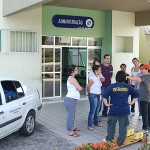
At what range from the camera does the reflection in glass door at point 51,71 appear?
12.7 metres

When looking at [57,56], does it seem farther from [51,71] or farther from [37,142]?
[37,142]

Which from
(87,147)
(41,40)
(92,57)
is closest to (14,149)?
(87,147)

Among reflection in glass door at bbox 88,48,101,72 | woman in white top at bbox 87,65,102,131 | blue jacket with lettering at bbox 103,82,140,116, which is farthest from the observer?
reflection in glass door at bbox 88,48,101,72

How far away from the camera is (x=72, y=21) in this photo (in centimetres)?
1280

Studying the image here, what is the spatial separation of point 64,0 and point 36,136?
18.0ft

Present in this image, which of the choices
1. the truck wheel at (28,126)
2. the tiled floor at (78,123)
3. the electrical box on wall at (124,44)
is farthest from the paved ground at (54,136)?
the electrical box on wall at (124,44)

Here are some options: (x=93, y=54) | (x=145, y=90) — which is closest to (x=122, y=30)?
(x=93, y=54)

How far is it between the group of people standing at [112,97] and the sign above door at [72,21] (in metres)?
4.02

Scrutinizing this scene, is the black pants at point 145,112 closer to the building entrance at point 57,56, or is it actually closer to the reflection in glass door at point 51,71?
the building entrance at point 57,56

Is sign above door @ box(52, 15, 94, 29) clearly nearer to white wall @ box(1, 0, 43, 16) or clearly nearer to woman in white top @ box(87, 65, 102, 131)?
white wall @ box(1, 0, 43, 16)

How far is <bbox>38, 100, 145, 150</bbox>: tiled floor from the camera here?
732 centimetres

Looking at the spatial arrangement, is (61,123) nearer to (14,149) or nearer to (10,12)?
(14,149)

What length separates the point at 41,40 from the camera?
38.9 feet

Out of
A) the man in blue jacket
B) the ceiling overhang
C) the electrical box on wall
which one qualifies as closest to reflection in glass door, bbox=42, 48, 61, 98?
the ceiling overhang
